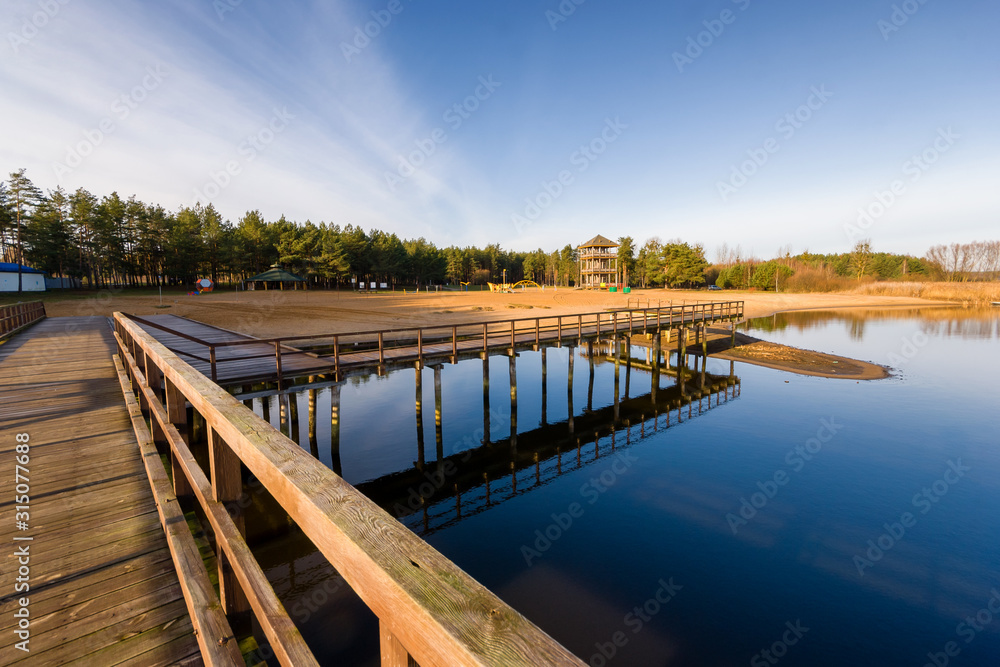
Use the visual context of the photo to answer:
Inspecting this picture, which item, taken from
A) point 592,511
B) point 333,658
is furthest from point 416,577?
point 592,511

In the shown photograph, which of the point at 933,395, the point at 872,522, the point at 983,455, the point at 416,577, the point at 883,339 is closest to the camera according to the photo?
the point at 416,577

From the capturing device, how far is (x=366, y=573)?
114cm

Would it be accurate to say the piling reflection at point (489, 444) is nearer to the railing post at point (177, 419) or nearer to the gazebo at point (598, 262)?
the railing post at point (177, 419)

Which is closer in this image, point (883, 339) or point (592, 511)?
point (592, 511)

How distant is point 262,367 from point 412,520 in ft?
19.5

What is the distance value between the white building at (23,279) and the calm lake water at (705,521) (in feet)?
156

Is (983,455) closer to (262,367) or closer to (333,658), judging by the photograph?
(333,658)

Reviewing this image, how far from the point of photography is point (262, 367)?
38.8 feet

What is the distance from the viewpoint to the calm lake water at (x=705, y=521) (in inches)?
275
